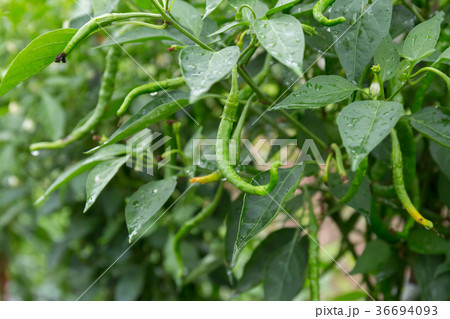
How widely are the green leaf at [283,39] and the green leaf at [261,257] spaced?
379 mm

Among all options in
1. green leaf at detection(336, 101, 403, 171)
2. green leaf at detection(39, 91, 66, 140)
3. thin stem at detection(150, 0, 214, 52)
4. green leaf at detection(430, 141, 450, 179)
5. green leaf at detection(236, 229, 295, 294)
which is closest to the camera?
green leaf at detection(336, 101, 403, 171)

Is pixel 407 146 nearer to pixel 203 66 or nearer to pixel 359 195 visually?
pixel 359 195

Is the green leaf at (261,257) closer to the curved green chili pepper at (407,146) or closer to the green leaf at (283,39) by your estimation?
the curved green chili pepper at (407,146)

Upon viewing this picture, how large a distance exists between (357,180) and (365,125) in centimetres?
14

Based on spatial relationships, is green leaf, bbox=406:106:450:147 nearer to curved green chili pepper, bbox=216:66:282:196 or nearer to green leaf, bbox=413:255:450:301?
curved green chili pepper, bbox=216:66:282:196

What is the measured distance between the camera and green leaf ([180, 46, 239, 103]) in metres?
Answer: 0.32

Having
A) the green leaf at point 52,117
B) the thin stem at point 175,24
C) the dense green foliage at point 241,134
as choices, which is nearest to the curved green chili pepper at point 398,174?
the dense green foliage at point 241,134

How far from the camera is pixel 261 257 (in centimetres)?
69

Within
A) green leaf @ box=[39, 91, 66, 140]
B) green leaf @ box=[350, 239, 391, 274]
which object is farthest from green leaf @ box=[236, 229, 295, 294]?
green leaf @ box=[39, 91, 66, 140]

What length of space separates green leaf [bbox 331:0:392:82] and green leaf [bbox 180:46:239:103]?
4.7 inches

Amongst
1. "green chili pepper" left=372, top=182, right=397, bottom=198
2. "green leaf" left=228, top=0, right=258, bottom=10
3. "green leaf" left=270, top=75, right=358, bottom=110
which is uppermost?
"green leaf" left=228, top=0, right=258, bottom=10

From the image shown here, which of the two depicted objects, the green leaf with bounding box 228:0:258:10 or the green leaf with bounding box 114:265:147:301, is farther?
the green leaf with bounding box 114:265:147:301
